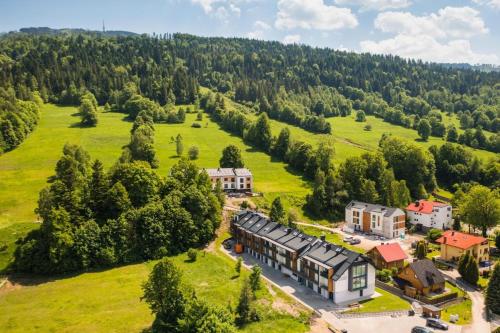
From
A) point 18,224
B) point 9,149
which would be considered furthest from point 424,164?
point 9,149

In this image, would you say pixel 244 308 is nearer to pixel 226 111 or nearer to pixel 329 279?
pixel 329 279


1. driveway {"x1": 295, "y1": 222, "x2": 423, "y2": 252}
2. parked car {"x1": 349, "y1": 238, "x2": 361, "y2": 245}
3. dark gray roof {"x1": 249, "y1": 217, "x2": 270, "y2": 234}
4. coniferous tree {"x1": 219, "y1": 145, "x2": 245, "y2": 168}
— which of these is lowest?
driveway {"x1": 295, "y1": 222, "x2": 423, "y2": 252}

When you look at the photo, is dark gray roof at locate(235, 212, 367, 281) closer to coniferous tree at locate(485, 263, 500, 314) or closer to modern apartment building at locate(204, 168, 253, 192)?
coniferous tree at locate(485, 263, 500, 314)

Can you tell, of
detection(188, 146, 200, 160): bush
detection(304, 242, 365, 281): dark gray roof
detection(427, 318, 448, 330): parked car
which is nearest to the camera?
detection(427, 318, 448, 330): parked car

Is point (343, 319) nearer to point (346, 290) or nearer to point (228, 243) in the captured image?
point (346, 290)

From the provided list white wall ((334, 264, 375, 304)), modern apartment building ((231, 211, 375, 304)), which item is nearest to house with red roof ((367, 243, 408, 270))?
modern apartment building ((231, 211, 375, 304))

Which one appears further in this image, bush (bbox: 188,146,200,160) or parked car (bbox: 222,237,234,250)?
bush (bbox: 188,146,200,160)

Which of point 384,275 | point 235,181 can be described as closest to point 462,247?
point 384,275
